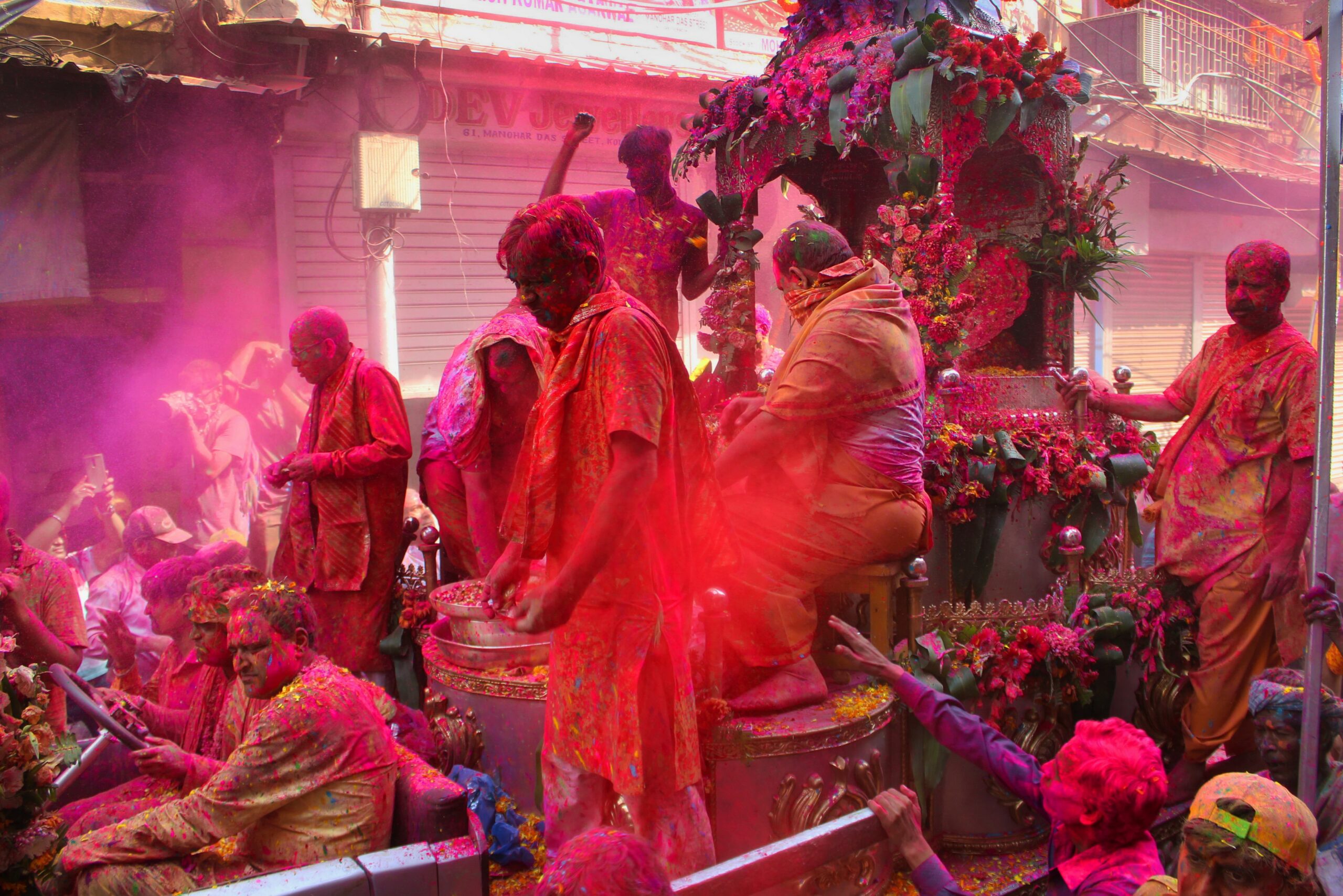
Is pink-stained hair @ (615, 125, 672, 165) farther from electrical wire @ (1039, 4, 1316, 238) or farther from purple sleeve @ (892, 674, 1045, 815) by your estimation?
electrical wire @ (1039, 4, 1316, 238)

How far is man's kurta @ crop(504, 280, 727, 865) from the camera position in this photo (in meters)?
2.63

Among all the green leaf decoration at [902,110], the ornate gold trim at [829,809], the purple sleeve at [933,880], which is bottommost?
the ornate gold trim at [829,809]

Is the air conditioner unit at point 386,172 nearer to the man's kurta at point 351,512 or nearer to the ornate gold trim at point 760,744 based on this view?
the man's kurta at point 351,512

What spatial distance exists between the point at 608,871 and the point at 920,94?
13.5 feet

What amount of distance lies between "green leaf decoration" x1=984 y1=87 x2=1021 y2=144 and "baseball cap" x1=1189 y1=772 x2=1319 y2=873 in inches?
148

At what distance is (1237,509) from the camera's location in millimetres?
4594

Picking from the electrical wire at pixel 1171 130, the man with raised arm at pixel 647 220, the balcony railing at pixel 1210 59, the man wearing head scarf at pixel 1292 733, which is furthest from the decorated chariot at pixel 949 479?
the balcony railing at pixel 1210 59

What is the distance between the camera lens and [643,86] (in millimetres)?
11234

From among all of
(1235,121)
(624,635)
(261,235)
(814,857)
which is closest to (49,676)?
(624,635)

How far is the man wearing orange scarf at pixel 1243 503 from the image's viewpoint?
441 cm

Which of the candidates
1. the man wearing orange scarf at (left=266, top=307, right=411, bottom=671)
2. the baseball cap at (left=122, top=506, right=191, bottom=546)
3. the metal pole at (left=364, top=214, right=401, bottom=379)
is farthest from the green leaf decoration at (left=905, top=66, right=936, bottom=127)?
the metal pole at (left=364, top=214, right=401, bottom=379)

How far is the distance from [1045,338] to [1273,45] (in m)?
14.9

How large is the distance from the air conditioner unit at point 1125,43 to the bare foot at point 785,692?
13.7 metres

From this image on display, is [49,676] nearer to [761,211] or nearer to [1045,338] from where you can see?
[1045,338]
